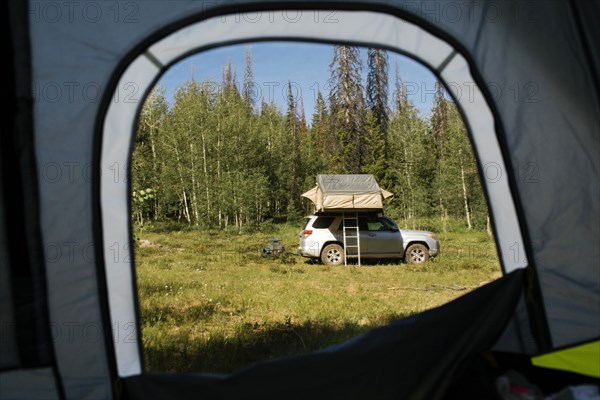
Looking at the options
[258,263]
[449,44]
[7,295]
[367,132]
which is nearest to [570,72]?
[449,44]

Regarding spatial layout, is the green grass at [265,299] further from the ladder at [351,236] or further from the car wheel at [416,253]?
the ladder at [351,236]

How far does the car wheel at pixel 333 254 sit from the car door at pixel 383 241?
0.71 m

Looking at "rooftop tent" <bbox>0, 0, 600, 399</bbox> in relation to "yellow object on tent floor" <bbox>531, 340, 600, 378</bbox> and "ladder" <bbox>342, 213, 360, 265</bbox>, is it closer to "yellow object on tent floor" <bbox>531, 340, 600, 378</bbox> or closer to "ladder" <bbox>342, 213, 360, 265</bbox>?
"yellow object on tent floor" <bbox>531, 340, 600, 378</bbox>

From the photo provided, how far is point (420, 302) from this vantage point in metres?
7.79

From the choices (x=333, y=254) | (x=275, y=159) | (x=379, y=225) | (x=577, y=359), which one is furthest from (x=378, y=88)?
(x=577, y=359)

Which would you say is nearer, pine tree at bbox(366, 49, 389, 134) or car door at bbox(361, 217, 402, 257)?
car door at bbox(361, 217, 402, 257)

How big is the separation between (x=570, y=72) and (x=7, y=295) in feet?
9.00

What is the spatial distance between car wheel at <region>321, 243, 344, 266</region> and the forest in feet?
37.7

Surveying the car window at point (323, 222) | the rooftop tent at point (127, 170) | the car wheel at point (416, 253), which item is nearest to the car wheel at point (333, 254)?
the car window at point (323, 222)

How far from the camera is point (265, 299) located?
8.14 meters

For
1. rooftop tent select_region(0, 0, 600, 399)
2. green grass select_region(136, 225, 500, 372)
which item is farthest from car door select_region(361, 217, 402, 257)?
rooftop tent select_region(0, 0, 600, 399)

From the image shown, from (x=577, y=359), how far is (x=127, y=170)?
2.56m

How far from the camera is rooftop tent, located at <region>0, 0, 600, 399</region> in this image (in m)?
2.06

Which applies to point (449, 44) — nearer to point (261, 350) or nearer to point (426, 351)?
point (426, 351)
